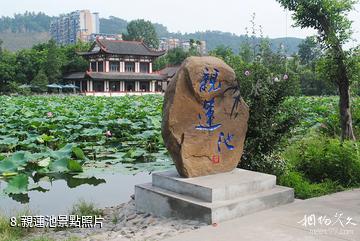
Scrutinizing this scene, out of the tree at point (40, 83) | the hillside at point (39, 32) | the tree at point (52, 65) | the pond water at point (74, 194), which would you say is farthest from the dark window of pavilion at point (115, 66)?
the hillside at point (39, 32)

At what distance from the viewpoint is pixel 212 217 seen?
3.85 meters

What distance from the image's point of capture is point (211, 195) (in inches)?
159

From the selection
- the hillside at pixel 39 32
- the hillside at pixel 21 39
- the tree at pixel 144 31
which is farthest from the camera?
the hillside at pixel 39 32

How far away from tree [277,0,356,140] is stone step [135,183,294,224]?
2908mm

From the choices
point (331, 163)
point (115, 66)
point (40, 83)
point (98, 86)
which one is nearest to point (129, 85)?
point (115, 66)

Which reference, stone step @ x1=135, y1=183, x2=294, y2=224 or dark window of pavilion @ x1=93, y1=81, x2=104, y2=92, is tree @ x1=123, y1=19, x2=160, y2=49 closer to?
dark window of pavilion @ x1=93, y1=81, x2=104, y2=92

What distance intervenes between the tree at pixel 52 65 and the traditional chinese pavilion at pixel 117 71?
1.30 metres

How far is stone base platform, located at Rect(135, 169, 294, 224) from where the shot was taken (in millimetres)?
4016

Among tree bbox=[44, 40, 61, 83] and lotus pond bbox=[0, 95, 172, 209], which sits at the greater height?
tree bbox=[44, 40, 61, 83]

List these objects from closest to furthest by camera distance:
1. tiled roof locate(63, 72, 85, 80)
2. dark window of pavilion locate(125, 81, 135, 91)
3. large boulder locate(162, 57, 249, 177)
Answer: large boulder locate(162, 57, 249, 177), tiled roof locate(63, 72, 85, 80), dark window of pavilion locate(125, 81, 135, 91)

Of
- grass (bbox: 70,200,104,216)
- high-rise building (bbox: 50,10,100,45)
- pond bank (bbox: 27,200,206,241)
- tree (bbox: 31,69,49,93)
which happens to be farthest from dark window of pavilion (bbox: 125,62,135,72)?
high-rise building (bbox: 50,10,100,45)

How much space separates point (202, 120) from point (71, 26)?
131202mm

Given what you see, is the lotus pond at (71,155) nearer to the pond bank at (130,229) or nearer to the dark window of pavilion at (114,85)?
the pond bank at (130,229)

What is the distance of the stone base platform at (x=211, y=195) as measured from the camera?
13.2 feet
